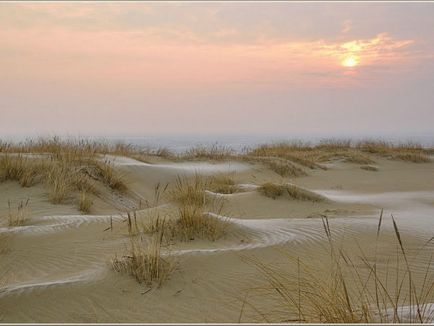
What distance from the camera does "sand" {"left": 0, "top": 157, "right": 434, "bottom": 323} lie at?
125 inches

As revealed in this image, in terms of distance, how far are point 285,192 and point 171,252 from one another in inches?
191

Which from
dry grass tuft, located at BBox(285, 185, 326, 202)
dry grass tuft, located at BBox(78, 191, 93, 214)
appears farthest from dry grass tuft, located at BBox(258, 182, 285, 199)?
dry grass tuft, located at BBox(78, 191, 93, 214)

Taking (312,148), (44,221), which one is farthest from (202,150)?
(44,221)

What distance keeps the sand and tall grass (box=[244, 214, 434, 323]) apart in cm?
15

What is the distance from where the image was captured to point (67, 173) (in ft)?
26.9

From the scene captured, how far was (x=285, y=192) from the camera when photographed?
871 cm

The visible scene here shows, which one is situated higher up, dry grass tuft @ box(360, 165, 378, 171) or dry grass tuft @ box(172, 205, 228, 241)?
dry grass tuft @ box(172, 205, 228, 241)

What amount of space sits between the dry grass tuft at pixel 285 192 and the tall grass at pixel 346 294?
3.73 meters

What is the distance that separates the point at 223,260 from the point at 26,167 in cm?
520

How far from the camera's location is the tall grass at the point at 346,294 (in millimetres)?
2545

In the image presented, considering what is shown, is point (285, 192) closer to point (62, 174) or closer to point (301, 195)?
point (301, 195)

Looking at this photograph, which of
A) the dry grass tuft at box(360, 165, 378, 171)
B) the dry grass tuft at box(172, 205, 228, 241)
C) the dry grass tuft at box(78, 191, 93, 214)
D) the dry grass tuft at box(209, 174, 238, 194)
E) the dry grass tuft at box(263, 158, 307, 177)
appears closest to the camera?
the dry grass tuft at box(172, 205, 228, 241)

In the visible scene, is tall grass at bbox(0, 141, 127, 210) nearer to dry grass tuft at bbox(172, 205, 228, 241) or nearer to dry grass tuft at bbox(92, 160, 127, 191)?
dry grass tuft at bbox(92, 160, 127, 191)

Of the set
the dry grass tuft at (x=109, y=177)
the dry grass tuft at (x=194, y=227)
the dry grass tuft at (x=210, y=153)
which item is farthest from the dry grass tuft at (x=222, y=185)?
the dry grass tuft at (x=210, y=153)
